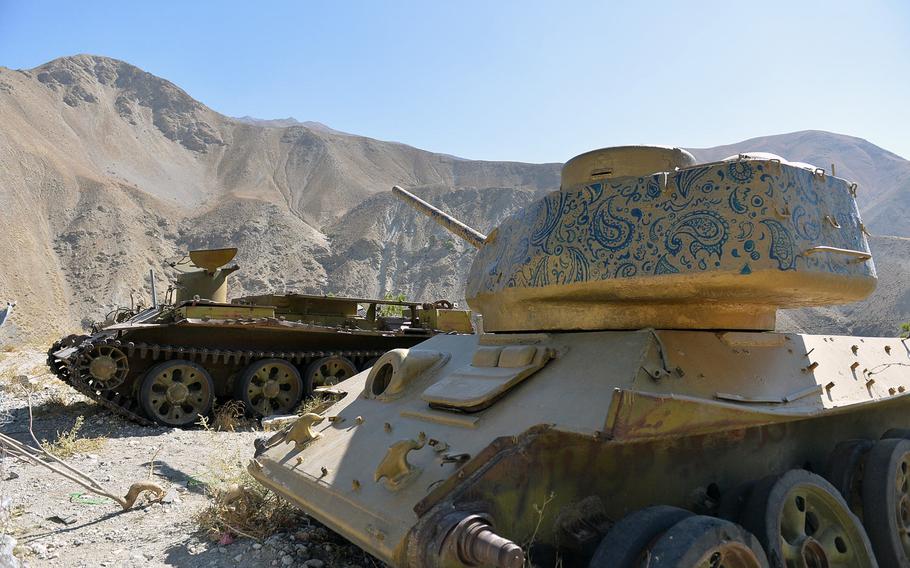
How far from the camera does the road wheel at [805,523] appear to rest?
345cm

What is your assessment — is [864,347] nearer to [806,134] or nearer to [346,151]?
[346,151]

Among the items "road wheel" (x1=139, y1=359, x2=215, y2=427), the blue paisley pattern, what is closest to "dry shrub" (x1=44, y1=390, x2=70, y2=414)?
"road wheel" (x1=139, y1=359, x2=215, y2=427)

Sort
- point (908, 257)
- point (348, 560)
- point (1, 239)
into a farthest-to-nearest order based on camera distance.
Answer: point (908, 257) < point (1, 239) < point (348, 560)

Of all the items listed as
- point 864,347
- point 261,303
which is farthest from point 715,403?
point 261,303

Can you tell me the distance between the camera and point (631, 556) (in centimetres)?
295

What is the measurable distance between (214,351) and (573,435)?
8.24m

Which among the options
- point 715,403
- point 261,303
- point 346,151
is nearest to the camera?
point 715,403

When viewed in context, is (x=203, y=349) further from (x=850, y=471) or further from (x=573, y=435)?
(x=850, y=471)

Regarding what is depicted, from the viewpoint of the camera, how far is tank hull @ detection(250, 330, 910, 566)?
10.3 feet

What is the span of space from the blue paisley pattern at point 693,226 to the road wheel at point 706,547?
4.63 feet

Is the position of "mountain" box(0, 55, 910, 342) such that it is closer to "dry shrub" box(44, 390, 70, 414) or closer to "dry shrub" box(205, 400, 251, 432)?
"dry shrub" box(44, 390, 70, 414)

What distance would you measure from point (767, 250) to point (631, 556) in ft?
6.19

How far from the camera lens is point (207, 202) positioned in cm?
4959

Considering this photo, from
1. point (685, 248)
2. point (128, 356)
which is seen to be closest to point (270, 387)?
point (128, 356)
